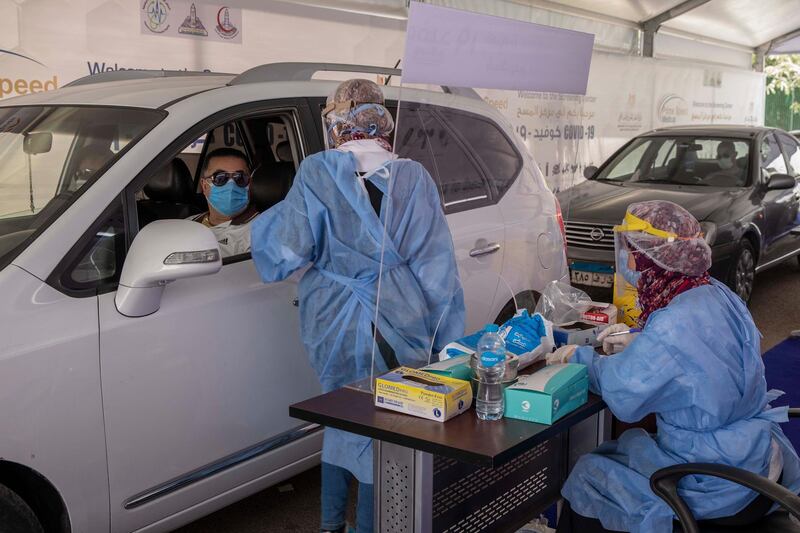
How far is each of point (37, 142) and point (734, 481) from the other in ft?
8.91

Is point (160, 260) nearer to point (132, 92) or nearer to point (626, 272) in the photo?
point (132, 92)

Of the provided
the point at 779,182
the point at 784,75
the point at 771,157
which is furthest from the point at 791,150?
the point at 784,75

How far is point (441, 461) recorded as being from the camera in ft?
9.23

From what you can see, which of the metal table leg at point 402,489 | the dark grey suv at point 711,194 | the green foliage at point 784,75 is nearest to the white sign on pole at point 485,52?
the metal table leg at point 402,489

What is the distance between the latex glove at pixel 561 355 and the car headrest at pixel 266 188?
1.46 metres

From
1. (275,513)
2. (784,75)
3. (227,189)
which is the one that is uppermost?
(784,75)

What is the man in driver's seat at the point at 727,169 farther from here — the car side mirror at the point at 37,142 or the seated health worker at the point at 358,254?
the car side mirror at the point at 37,142

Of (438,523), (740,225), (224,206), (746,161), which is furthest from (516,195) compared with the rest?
(746,161)

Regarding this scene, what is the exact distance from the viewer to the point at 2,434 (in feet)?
8.46

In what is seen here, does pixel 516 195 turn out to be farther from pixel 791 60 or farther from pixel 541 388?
pixel 791 60

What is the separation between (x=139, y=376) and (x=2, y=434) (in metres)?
0.47

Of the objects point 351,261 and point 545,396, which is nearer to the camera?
point 545,396

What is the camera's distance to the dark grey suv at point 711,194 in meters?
7.17

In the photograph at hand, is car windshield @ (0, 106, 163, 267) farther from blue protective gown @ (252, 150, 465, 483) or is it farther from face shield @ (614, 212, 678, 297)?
face shield @ (614, 212, 678, 297)
